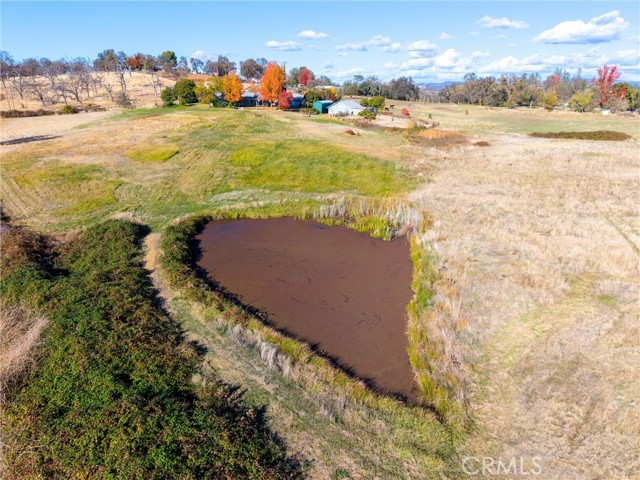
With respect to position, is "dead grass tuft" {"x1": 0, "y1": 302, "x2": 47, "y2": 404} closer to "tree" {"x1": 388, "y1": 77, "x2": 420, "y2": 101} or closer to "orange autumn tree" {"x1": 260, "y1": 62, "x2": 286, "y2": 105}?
"orange autumn tree" {"x1": 260, "y1": 62, "x2": 286, "y2": 105}

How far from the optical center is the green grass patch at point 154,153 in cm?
3800

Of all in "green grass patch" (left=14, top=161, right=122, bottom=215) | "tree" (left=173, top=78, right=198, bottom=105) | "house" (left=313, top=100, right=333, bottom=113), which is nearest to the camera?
"green grass patch" (left=14, top=161, right=122, bottom=215)

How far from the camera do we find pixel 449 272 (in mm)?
18312

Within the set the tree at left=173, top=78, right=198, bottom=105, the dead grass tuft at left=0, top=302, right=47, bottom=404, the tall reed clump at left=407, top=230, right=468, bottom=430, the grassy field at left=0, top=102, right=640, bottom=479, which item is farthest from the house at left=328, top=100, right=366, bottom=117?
the dead grass tuft at left=0, top=302, right=47, bottom=404

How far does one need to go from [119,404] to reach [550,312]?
16063 millimetres

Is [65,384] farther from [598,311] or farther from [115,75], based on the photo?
[115,75]

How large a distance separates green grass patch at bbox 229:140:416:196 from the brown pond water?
279 inches

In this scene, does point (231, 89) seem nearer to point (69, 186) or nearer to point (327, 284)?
point (69, 186)

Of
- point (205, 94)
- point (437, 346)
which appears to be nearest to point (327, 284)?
point (437, 346)

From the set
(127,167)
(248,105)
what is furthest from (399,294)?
(248,105)

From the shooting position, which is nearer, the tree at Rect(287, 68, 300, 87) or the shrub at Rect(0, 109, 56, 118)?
the shrub at Rect(0, 109, 56, 118)

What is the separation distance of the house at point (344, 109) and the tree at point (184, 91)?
99.6ft

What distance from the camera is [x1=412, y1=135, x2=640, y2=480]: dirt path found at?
10.4 meters

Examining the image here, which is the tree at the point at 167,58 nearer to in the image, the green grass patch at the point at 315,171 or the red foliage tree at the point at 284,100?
the red foliage tree at the point at 284,100
